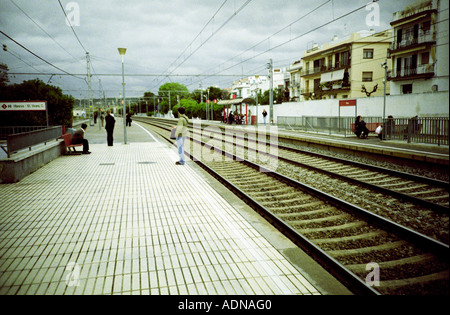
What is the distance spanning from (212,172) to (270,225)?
494cm

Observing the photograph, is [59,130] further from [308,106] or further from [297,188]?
[308,106]

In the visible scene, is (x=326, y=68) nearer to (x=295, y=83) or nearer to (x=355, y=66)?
(x=355, y=66)

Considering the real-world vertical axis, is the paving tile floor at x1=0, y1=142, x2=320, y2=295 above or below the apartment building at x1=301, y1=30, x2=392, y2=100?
below

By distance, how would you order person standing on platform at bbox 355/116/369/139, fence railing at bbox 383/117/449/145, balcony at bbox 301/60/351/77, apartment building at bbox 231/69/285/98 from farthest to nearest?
1. apartment building at bbox 231/69/285/98
2. balcony at bbox 301/60/351/77
3. person standing on platform at bbox 355/116/369/139
4. fence railing at bbox 383/117/449/145

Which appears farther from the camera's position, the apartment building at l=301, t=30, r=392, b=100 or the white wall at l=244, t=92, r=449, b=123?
the apartment building at l=301, t=30, r=392, b=100

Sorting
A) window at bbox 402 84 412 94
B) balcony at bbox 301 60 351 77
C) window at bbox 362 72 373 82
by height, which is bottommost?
window at bbox 402 84 412 94

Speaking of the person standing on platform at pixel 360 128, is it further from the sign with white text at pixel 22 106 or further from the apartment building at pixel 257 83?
the apartment building at pixel 257 83

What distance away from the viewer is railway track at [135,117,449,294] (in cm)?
357

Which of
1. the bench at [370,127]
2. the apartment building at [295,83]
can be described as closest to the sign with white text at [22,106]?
the bench at [370,127]

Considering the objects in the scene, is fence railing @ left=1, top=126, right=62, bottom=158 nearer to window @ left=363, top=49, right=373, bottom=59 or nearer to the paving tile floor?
the paving tile floor

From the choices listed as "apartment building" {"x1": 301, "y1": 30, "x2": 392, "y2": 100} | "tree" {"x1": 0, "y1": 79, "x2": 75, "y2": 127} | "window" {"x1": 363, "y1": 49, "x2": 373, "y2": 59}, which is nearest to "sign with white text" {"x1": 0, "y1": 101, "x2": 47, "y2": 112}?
"tree" {"x1": 0, "y1": 79, "x2": 75, "y2": 127}

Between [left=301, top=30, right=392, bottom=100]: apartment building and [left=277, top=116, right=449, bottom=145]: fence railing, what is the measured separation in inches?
815

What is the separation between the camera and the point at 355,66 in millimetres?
44531
